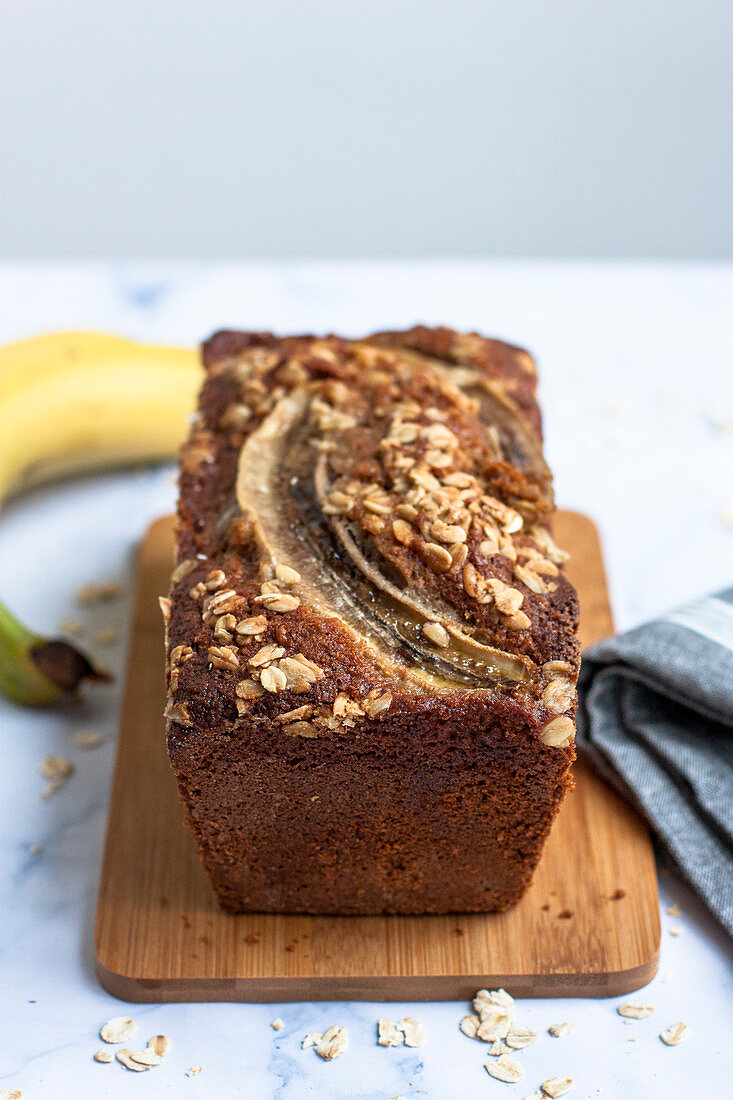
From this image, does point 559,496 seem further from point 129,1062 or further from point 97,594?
point 129,1062

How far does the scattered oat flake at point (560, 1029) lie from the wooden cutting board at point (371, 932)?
62mm

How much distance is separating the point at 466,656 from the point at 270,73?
3.51 metres

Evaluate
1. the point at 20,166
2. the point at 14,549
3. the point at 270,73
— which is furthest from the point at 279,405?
the point at 20,166

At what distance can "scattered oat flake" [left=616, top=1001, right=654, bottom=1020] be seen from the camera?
216 centimetres

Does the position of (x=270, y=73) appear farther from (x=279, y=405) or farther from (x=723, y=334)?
(x=279, y=405)

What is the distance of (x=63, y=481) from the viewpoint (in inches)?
127

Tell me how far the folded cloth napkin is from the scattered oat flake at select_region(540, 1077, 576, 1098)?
1.39ft

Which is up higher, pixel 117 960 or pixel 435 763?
pixel 435 763

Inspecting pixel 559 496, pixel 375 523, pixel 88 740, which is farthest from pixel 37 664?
pixel 559 496

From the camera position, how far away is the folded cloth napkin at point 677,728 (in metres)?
2.33

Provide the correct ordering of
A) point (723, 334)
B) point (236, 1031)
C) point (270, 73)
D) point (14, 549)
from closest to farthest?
1. point (236, 1031)
2. point (14, 549)
3. point (723, 334)
4. point (270, 73)

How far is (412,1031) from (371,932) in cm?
20

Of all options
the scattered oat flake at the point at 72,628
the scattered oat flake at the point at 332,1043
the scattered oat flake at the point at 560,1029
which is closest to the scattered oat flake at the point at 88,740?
the scattered oat flake at the point at 72,628

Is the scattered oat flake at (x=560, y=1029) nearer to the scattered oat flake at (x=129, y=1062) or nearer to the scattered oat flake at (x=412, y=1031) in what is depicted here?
the scattered oat flake at (x=412, y=1031)
